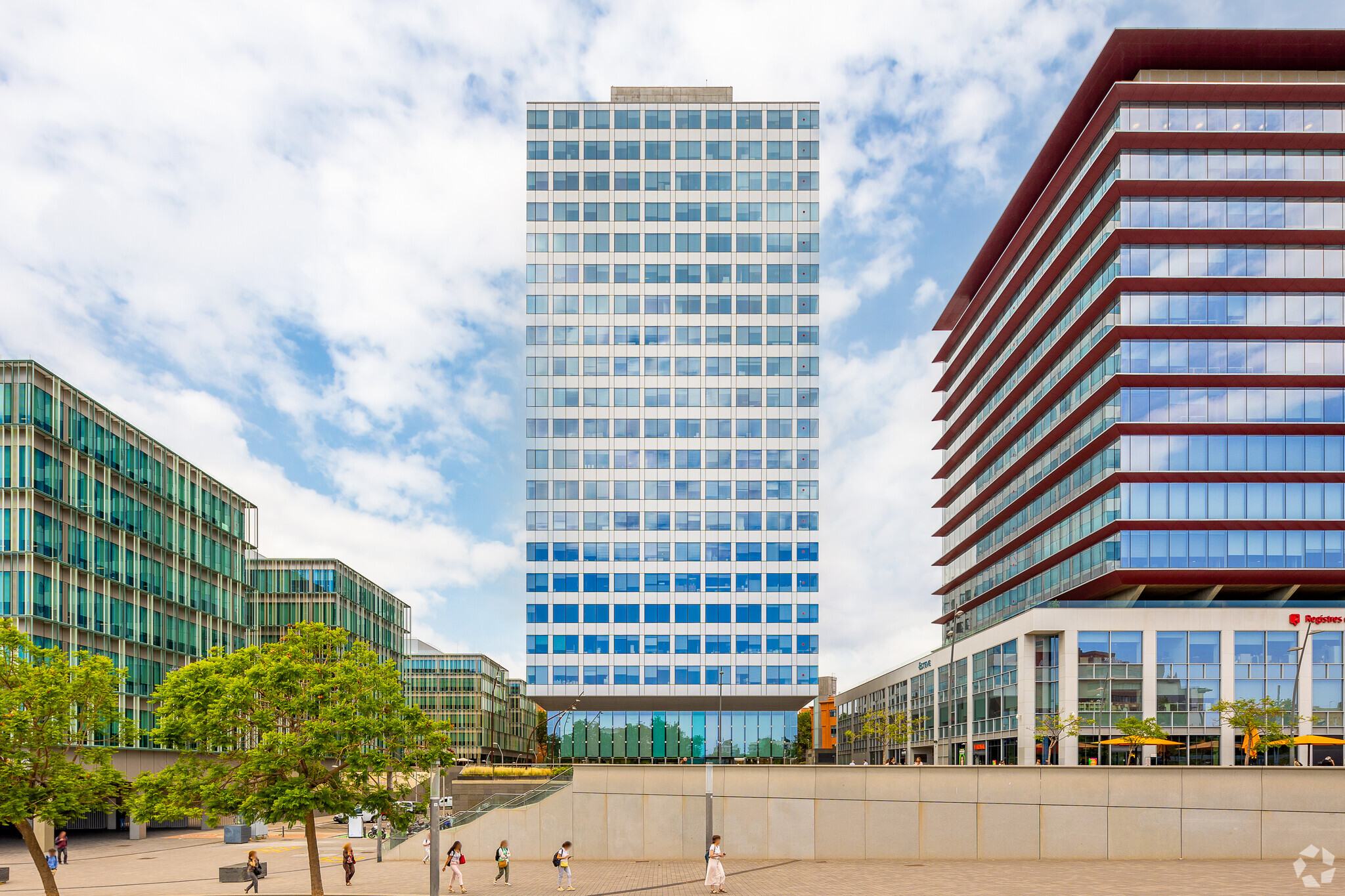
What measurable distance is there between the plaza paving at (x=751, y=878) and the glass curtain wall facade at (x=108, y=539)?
17404mm

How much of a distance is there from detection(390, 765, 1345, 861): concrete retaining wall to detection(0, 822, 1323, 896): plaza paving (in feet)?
2.84

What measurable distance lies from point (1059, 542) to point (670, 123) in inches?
2065

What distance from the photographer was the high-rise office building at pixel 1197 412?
70188 millimetres

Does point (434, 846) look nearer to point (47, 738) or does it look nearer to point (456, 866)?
point (456, 866)

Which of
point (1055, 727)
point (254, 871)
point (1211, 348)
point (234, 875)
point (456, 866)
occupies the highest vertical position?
point (1211, 348)

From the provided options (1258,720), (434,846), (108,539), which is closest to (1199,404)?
(1258,720)

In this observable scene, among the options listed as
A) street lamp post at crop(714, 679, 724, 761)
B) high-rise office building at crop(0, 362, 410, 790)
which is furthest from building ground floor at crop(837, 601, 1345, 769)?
high-rise office building at crop(0, 362, 410, 790)

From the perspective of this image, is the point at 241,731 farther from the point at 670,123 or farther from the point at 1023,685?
the point at 670,123

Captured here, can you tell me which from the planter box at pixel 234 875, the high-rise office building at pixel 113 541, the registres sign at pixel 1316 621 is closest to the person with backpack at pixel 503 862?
the planter box at pixel 234 875

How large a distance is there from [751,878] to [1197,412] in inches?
2085

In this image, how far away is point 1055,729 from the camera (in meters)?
69.2

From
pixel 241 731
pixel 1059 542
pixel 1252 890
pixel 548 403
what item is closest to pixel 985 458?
pixel 1059 542

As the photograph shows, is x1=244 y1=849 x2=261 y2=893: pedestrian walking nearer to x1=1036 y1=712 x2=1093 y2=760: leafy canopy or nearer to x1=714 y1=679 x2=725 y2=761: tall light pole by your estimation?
x1=1036 y1=712 x2=1093 y2=760: leafy canopy

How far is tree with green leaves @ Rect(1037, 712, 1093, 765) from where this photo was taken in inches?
2731
